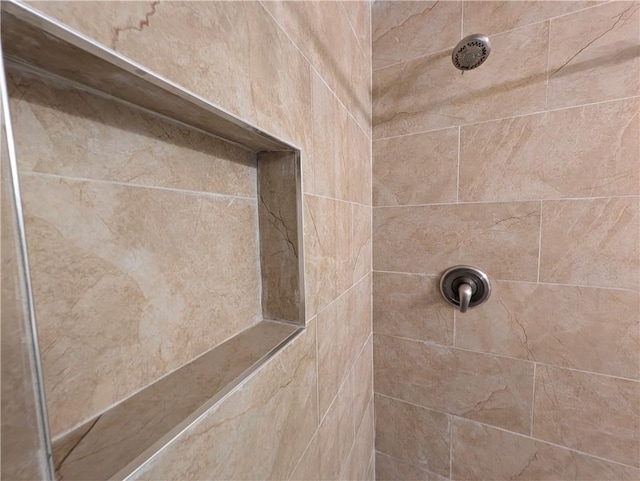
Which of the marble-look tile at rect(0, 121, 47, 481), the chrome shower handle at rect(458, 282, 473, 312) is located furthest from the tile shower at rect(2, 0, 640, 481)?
the chrome shower handle at rect(458, 282, 473, 312)

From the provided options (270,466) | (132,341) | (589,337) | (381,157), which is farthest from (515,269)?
(132,341)

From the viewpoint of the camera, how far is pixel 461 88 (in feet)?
3.15

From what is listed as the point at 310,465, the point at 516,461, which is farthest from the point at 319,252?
the point at 516,461

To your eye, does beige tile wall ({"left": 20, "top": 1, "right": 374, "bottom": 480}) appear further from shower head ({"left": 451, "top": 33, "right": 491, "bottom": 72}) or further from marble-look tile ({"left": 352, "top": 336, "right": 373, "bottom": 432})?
shower head ({"left": 451, "top": 33, "right": 491, "bottom": 72})

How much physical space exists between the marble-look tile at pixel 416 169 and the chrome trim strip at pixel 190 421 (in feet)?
2.55

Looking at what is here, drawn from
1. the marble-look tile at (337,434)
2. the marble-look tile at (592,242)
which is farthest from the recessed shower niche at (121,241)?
the marble-look tile at (592,242)

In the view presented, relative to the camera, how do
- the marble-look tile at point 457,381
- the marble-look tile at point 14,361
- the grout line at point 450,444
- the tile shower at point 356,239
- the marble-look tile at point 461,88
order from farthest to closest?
the grout line at point 450,444
the marble-look tile at point 457,381
the marble-look tile at point 461,88
the tile shower at point 356,239
the marble-look tile at point 14,361

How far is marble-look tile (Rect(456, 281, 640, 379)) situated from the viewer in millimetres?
814

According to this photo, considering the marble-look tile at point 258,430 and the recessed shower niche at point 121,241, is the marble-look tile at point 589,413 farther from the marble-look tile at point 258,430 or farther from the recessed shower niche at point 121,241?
the recessed shower niche at point 121,241

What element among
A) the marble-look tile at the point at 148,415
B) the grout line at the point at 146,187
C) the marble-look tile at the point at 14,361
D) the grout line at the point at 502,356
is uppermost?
the grout line at the point at 146,187

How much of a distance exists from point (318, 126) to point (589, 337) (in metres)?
1.05

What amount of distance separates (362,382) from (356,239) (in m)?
0.56

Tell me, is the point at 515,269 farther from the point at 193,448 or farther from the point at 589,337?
the point at 193,448

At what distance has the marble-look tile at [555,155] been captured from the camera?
0.78 meters
